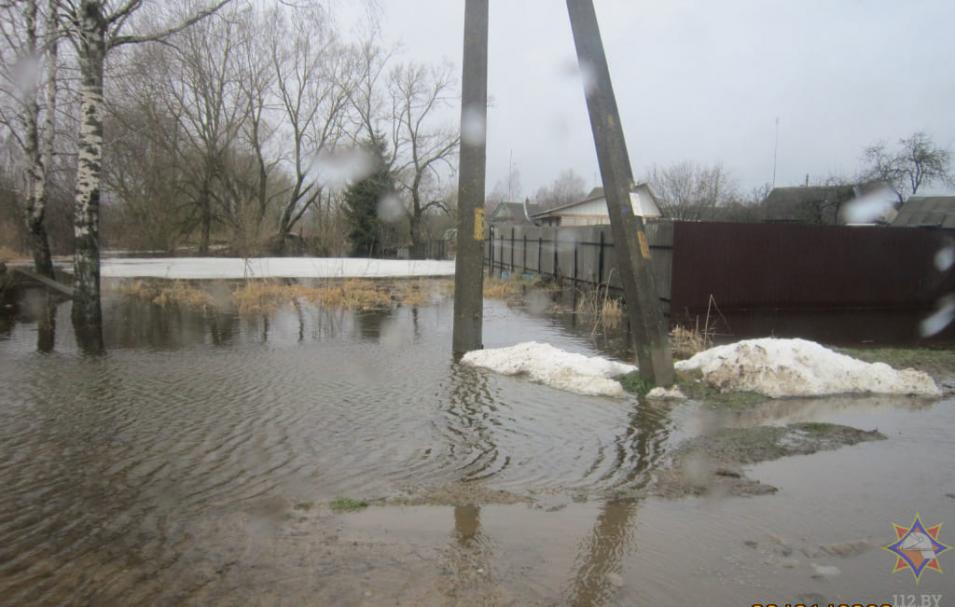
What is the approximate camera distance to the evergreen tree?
45.8 metres

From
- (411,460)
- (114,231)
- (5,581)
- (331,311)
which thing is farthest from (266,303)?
(114,231)

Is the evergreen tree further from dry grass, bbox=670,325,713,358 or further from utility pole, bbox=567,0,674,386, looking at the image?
utility pole, bbox=567,0,674,386

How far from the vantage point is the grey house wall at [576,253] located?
14.4 m

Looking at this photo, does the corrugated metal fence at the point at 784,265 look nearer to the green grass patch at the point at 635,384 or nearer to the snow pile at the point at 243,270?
the green grass patch at the point at 635,384

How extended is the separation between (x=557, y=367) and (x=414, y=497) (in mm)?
3775

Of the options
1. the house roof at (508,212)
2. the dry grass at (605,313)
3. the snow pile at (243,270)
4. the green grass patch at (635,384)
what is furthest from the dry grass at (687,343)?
the house roof at (508,212)

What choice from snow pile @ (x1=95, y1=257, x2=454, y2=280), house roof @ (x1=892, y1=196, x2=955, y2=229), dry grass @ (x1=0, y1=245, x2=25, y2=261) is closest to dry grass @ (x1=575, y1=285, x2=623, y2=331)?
snow pile @ (x1=95, y1=257, x2=454, y2=280)

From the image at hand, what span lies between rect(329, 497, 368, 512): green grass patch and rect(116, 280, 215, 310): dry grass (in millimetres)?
10934

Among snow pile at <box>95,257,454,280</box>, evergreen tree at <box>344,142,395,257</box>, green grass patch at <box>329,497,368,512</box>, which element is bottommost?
green grass patch at <box>329,497,368,512</box>

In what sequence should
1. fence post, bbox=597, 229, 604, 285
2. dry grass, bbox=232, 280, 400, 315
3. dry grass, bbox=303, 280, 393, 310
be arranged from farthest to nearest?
fence post, bbox=597, 229, 604, 285, dry grass, bbox=303, 280, 393, 310, dry grass, bbox=232, 280, 400, 315

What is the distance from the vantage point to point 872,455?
5.14m

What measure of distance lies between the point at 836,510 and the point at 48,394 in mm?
6967

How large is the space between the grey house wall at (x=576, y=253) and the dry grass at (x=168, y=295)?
8.77 meters

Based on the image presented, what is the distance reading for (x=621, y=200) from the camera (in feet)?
22.9
